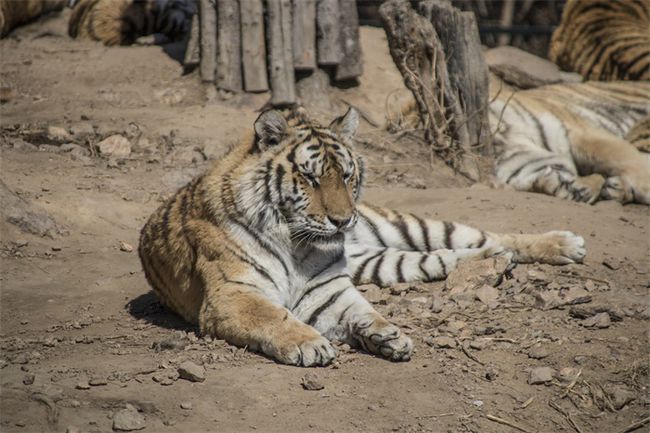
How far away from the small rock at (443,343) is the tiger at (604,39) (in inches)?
222

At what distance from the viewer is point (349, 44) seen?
7.37 meters

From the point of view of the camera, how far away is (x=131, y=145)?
636 centimetres

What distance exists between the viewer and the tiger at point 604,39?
8625mm

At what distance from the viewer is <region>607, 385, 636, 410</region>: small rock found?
3277mm

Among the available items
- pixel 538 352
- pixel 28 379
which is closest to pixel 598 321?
pixel 538 352

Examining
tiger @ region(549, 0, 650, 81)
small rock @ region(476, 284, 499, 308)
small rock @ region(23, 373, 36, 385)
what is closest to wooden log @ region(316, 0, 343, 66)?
tiger @ region(549, 0, 650, 81)

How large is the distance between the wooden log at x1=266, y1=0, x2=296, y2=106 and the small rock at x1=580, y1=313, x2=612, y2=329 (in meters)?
3.55

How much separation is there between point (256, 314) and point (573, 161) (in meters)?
3.93

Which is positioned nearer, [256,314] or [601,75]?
[256,314]

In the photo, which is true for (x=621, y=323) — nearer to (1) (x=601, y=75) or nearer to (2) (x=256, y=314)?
(2) (x=256, y=314)

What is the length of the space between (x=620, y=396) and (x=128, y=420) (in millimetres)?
1736

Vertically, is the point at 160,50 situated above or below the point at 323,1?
below

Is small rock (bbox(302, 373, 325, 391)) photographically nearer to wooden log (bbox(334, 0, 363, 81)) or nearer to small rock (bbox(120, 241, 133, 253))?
small rock (bbox(120, 241, 133, 253))

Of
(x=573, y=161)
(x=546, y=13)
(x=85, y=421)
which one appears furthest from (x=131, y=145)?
(x=546, y=13)
